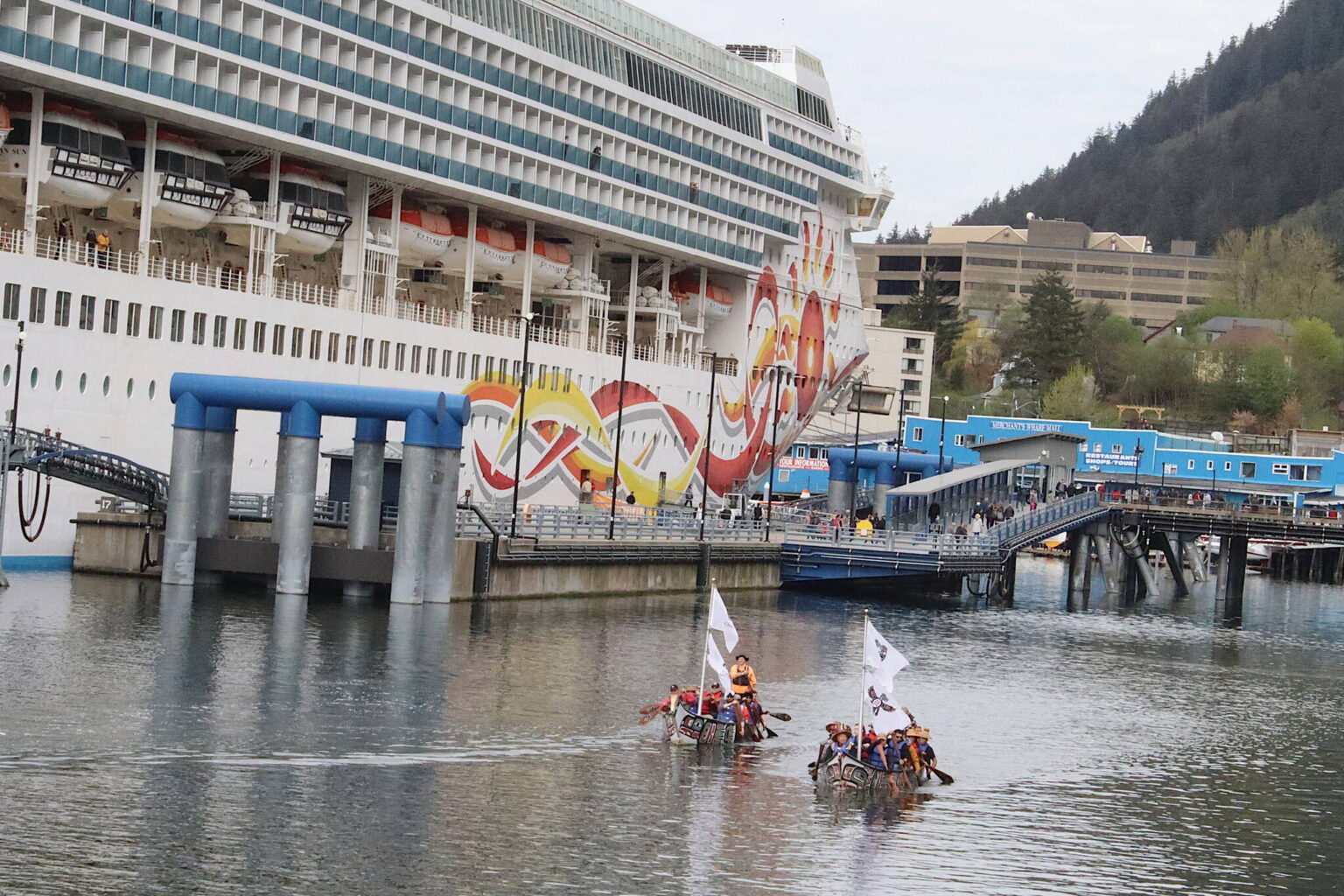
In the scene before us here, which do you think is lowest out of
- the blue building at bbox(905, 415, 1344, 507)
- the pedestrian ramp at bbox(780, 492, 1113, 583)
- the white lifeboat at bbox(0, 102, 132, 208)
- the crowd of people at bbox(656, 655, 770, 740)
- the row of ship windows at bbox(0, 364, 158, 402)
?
the crowd of people at bbox(656, 655, 770, 740)

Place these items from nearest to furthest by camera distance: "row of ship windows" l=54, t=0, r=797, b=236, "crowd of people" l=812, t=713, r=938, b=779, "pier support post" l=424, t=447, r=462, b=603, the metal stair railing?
"crowd of people" l=812, t=713, r=938, b=779
the metal stair railing
"pier support post" l=424, t=447, r=462, b=603
"row of ship windows" l=54, t=0, r=797, b=236

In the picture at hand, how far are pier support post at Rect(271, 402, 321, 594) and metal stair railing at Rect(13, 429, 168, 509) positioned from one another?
445cm

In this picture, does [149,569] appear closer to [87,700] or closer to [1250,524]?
[87,700]

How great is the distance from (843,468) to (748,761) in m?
54.0

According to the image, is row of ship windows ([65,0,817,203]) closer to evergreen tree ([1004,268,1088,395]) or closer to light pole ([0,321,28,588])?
light pole ([0,321,28,588])

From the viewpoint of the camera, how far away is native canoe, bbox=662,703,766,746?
33812 millimetres

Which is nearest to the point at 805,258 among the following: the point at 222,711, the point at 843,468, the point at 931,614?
the point at 843,468

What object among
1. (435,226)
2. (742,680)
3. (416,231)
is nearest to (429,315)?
(416,231)

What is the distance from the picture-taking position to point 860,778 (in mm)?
30750

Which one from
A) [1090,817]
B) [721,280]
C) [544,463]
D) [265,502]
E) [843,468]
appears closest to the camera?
[1090,817]

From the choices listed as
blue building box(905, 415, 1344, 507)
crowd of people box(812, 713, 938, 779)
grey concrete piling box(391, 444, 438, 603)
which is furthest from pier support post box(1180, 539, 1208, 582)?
crowd of people box(812, 713, 938, 779)

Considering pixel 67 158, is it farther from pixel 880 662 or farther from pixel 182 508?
pixel 880 662

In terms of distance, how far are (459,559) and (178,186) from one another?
14976 mm

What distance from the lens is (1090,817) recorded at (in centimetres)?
3014
